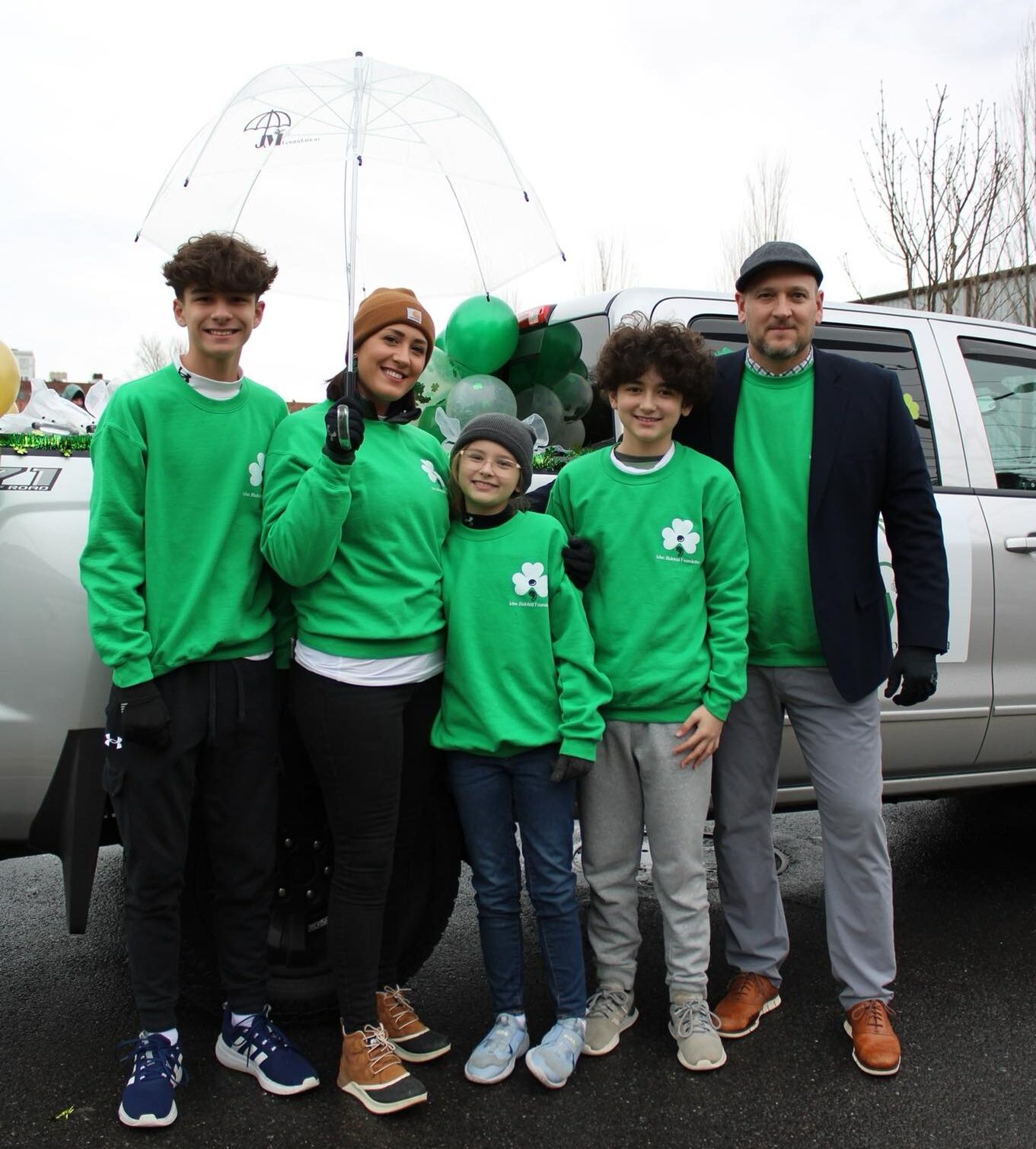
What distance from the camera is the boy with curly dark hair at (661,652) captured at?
8.68ft

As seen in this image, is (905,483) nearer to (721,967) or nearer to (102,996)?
(721,967)

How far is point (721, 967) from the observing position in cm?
323

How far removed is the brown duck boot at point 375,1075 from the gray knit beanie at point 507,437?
136 cm

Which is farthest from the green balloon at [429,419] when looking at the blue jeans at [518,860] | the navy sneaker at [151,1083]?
the navy sneaker at [151,1083]

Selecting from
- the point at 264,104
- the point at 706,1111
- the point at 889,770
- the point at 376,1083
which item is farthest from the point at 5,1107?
the point at 889,770

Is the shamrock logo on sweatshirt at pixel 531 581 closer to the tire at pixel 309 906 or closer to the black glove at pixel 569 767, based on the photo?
the black glove at pixel 569 767

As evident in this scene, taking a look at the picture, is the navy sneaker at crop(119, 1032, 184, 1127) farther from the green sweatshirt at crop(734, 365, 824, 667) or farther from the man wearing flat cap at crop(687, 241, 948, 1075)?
the green sweatshirt at crop(734, 365, 824, 667)

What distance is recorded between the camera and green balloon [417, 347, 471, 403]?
3557mm

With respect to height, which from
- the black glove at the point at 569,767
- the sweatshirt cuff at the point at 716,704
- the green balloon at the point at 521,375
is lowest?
the black glove at the point at 569,767

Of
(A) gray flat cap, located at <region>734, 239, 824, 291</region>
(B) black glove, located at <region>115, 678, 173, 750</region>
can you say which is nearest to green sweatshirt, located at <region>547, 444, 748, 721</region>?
(A) gray flat cap, located at <region>734, 239, 824, 291</region>

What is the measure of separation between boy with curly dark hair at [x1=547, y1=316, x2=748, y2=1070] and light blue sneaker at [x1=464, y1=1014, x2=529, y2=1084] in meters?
0.20

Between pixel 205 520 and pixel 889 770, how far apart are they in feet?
7.46

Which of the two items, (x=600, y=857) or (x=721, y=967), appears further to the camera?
(x=721, y=967)

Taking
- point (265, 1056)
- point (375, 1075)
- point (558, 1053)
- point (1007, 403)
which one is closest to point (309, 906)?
point (265, 1056)
